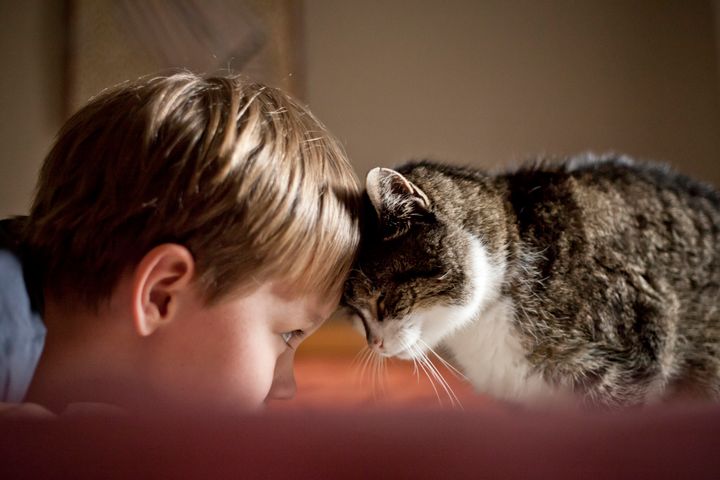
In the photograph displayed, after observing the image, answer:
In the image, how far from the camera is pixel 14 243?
84 centimetres

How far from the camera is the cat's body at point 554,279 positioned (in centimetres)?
81

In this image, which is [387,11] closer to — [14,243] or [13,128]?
[13,128]

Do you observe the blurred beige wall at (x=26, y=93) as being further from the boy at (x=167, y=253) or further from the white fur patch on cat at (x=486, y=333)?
the white fur patch on cat at (x=486, y=333)

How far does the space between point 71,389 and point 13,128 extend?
1.53 meters

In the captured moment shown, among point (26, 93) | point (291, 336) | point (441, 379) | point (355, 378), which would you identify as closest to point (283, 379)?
point (291, 336)

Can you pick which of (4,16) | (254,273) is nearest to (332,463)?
(254,273)

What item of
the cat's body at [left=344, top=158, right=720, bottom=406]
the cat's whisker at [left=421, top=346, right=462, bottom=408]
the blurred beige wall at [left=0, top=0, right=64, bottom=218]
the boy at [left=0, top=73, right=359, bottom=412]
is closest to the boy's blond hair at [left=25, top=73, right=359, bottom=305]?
the boy at [left=0, top=73, right=359, bottom=412]

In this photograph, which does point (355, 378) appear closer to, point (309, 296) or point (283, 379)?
point (283, 379)

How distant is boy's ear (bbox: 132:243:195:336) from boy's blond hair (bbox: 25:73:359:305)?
0.07 feet

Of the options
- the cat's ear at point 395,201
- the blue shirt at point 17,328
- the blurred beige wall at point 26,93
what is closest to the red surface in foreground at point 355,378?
the cat's ear at point 395,201

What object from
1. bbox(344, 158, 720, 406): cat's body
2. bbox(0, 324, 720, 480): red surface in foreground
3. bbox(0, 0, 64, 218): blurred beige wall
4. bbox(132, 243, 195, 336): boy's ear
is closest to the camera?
bbox(0, 324, 720, 480): red surface in foreground

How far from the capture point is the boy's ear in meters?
0.69

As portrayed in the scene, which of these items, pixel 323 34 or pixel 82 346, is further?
pixel 323 34

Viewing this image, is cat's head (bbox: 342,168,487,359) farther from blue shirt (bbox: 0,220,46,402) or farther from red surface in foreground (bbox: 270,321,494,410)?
blue shirt (bbox: 0,220,46,402)
